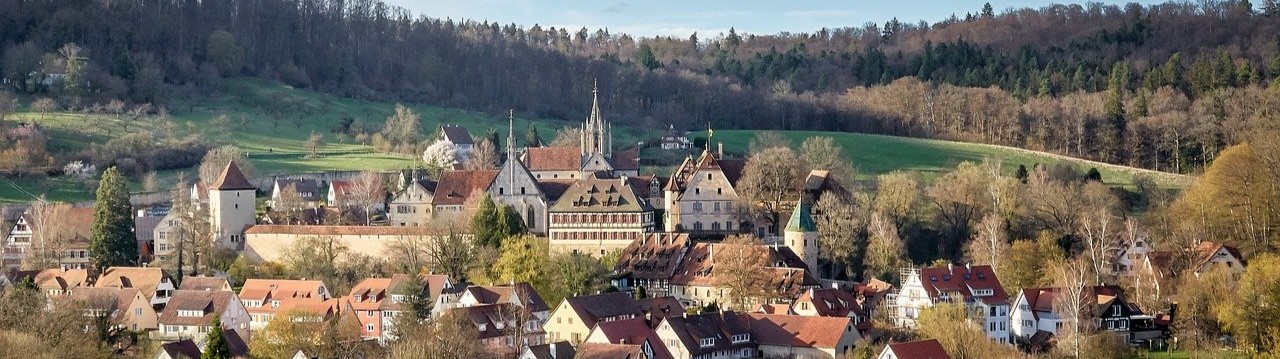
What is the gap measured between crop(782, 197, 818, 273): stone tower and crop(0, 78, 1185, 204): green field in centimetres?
2343

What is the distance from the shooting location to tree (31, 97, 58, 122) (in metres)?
98.9

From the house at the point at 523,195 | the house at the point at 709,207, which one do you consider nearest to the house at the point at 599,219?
the house at the point at 709,207

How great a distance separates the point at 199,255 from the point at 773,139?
3419 cm

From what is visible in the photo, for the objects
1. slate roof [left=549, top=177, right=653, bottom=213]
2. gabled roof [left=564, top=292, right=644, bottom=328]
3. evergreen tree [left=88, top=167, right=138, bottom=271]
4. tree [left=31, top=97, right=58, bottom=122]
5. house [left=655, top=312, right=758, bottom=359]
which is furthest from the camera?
tree [left=31, top=97, right=58, bottom=122]

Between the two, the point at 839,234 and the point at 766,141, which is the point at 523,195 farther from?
the point at 766,141

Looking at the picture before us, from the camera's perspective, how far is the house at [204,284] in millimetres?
63225

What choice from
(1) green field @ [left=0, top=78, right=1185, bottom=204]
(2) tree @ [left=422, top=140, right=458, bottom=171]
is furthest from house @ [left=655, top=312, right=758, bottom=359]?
(2) tree @ [left=422, top=140, right=458, bottom=171]

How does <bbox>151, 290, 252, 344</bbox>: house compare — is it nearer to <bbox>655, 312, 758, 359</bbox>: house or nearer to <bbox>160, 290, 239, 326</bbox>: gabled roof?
<bbox>160, 290, 239, 326</bbox>: gabled roof

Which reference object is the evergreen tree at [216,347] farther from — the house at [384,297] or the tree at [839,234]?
the tree at [839,234]

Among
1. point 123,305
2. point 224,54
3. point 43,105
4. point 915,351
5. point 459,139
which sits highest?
point 224,54

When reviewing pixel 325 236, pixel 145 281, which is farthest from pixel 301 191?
pixel 145 281

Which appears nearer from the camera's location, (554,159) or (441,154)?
(554,159)

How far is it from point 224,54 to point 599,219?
56.6m

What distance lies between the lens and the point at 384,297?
60094mm
